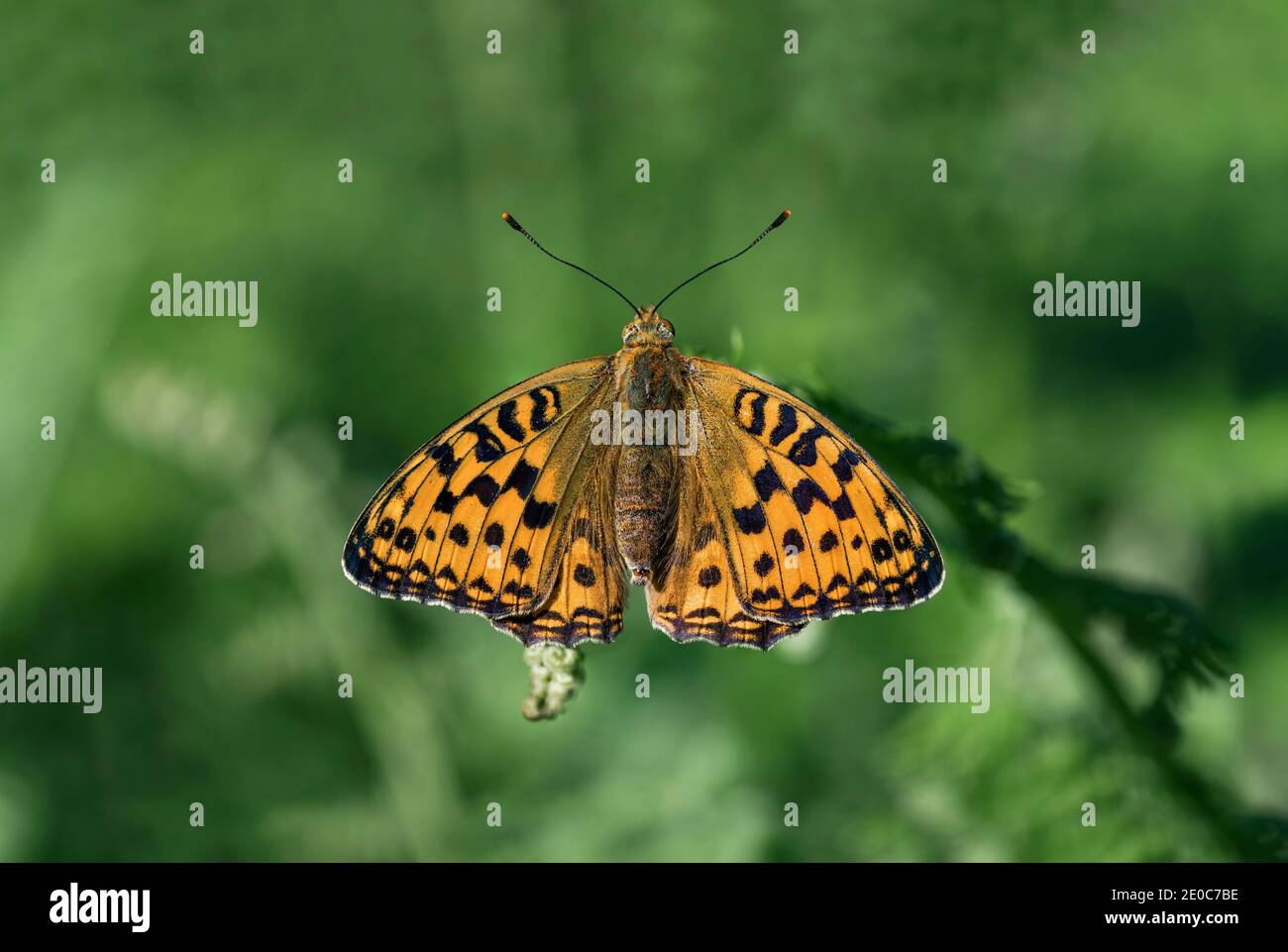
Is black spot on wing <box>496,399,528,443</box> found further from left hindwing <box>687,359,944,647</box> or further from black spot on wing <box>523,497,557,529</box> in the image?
left hindwing <box>687,359,944,647</box>

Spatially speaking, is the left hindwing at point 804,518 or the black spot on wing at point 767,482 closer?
the left hindwing at point 804,518

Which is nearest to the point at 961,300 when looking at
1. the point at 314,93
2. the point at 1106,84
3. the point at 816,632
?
the point at 1106,84
